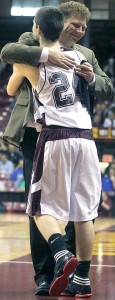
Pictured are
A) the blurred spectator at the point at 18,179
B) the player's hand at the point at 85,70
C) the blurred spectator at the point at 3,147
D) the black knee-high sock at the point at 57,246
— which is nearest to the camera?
the black knee-high sock at the point at 57,246

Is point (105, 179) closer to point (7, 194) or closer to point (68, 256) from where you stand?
point (7, 194)

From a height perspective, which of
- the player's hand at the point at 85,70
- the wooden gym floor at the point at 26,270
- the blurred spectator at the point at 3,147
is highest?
the player's hand at the point at 85,70

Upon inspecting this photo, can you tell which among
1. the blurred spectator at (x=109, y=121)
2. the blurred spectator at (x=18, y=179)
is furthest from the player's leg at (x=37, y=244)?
the blurred spectator at (x=109, y=121)

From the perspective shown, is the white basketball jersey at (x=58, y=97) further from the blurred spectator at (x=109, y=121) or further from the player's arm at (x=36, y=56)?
the blurred spectator at (x=109, y=121)

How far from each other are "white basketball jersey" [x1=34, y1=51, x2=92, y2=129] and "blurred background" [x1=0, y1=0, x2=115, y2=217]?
6899 mm

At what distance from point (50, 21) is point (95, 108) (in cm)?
→ 1719

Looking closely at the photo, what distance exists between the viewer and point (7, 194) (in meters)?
17.8

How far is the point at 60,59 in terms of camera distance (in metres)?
4.24

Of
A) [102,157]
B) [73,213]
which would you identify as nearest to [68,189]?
[73,213]

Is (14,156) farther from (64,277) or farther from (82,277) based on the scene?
(64,277)

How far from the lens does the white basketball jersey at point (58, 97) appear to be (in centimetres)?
426

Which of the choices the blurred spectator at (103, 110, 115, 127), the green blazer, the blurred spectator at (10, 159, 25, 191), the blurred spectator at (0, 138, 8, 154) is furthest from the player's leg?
the blurred spectator at (103, 110, 115, 127)

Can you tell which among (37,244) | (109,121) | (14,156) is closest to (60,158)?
(37,244)

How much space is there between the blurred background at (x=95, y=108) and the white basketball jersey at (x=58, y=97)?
22.6 feet
